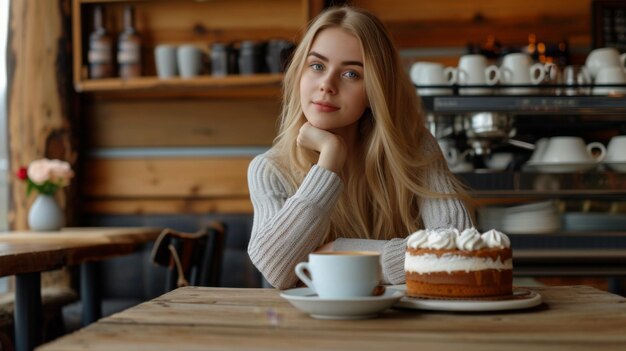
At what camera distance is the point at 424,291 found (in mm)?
1261

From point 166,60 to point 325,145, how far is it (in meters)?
2.07

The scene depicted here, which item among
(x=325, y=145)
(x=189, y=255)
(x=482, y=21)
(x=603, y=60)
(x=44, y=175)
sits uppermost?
(x=482, y=21)

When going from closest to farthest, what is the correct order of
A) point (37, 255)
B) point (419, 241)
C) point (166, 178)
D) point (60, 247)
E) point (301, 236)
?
point (419, 241), point (301, 236), point (37, 255), point (60, 247), point (166, 178)

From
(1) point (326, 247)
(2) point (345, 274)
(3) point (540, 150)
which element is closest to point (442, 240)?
Answer: (2) point (345, 274)

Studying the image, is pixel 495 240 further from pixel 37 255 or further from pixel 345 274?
pixel 37 255

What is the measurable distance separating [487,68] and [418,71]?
25 centimetres

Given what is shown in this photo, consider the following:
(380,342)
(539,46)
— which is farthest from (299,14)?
(380,342)

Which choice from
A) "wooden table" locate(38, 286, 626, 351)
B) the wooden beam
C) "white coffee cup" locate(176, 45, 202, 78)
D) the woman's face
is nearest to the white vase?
the wooden beam

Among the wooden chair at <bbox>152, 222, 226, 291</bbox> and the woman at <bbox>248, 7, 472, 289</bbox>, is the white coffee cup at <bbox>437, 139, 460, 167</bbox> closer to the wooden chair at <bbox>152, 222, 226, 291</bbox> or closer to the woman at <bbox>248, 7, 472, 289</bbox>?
the woman at <bbox>248, 7, 472, 289</bbox>

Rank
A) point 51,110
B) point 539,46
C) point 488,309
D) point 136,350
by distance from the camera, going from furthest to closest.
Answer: point 51,110 < point 539,46 < point 488,309 < point 136,350

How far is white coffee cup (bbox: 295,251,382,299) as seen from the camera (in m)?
1.12

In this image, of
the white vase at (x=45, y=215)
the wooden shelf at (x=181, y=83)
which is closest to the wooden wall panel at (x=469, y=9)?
the wooden shelf at (x=181, y=83)

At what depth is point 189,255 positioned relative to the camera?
2705 mm

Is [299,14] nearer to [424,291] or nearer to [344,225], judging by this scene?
[344,225]
